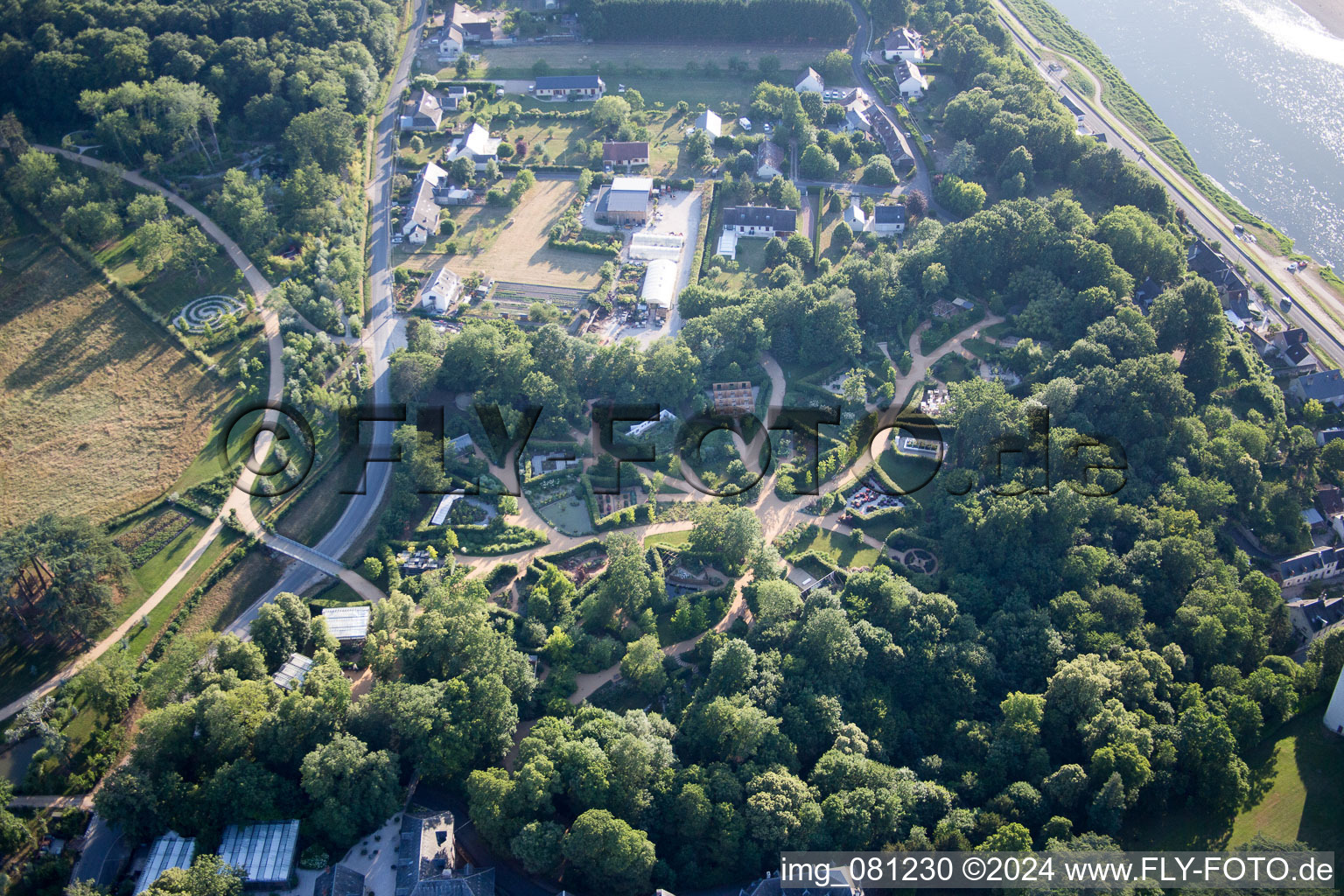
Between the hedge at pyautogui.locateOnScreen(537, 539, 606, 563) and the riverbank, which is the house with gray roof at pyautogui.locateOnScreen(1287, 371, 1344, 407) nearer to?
the hedge at pyautogui.locateOnScreen(537, 539, 606, 563)

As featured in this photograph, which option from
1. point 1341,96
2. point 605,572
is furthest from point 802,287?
point 1341,96

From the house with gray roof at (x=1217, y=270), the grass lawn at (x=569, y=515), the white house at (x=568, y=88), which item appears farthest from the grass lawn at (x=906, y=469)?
the white house at (x=568, y=88)

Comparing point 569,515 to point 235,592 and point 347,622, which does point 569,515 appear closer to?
point 347,622

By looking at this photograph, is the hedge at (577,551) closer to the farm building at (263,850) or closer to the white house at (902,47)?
the farm building at (263,850)

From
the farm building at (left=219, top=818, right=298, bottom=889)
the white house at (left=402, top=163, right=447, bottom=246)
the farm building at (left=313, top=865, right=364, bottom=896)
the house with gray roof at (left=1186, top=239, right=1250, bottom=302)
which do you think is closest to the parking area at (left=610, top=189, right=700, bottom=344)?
the white house at (left=402, top=163, right=447, bottom=246)

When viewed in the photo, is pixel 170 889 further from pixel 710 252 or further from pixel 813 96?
pixel 813 96

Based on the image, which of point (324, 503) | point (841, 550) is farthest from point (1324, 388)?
point (324, 503)
